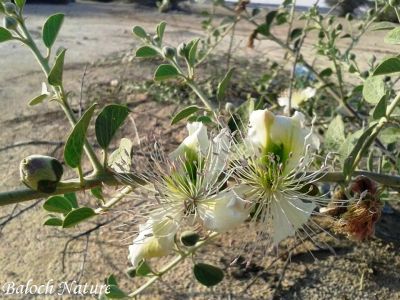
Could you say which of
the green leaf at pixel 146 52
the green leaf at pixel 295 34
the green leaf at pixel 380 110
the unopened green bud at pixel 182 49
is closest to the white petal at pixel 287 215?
the green leaf at pixel 380 110

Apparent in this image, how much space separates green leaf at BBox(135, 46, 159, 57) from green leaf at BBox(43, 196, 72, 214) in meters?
0.43

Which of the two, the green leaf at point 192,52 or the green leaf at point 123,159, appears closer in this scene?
the green leaf at point 123,159

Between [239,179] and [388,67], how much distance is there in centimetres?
33

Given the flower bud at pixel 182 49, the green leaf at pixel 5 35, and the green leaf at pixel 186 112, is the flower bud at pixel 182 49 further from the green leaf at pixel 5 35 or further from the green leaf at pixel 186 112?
the green leaf at pixel 5 35

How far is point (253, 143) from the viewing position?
0.78 metres

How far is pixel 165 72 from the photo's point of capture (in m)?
1.12

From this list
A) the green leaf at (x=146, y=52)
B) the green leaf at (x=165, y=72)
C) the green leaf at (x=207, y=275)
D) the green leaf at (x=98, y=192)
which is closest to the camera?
the green leaf at (x=98, y=192)

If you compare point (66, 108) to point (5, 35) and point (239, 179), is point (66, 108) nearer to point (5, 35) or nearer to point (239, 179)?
point (5, 35)

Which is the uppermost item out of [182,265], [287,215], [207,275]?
[287,215]

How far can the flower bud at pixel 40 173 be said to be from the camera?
2.17 feet

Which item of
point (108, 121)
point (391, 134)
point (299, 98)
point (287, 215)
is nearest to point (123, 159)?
point (108, 121)

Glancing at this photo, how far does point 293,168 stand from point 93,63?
3.65 metres

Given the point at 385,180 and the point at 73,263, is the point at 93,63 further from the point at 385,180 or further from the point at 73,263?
the point at 385,180

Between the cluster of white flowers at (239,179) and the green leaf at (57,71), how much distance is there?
21 cm
